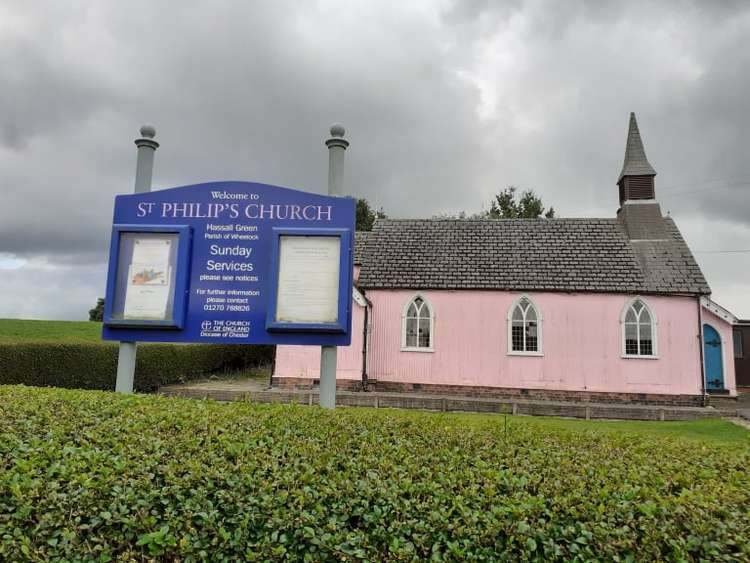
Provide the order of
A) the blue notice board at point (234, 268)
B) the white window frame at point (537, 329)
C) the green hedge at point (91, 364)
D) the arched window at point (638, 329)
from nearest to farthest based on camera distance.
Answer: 1. the blue notice board at point (234, 268)
2. the green hedge at point (91, 364)
3. the arched window at point (638, 329)
4. the white window frame at point (537, 329)

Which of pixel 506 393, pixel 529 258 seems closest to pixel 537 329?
pixel 506 393

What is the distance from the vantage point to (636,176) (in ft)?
71.6

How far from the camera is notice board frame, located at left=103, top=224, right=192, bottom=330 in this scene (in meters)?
7.52

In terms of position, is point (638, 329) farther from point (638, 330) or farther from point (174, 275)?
point (174, 275)

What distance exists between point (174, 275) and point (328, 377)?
286 cm

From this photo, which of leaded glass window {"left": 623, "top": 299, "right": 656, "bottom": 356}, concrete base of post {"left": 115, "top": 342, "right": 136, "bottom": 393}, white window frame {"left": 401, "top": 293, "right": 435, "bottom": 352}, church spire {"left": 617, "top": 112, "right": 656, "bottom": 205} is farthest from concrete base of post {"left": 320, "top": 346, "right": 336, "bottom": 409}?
church spire {"left": 617, "top": 112, "right": 656, "bottom": 205}

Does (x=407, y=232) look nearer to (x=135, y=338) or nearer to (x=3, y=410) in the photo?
(x=135, y=338)

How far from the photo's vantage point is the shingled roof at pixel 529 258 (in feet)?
63.8

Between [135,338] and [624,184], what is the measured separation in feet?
69.7

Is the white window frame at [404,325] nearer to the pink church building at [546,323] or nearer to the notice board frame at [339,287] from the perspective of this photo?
the pink church building at [546,323]

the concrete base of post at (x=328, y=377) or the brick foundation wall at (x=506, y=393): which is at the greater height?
the concrete base of post at (x=328, y=377)

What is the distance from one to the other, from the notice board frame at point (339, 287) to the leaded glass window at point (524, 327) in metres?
13.5

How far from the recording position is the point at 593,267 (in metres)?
19.9

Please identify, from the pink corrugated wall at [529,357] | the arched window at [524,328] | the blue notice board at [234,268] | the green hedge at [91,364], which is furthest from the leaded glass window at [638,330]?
the green hedge at [91,364]
